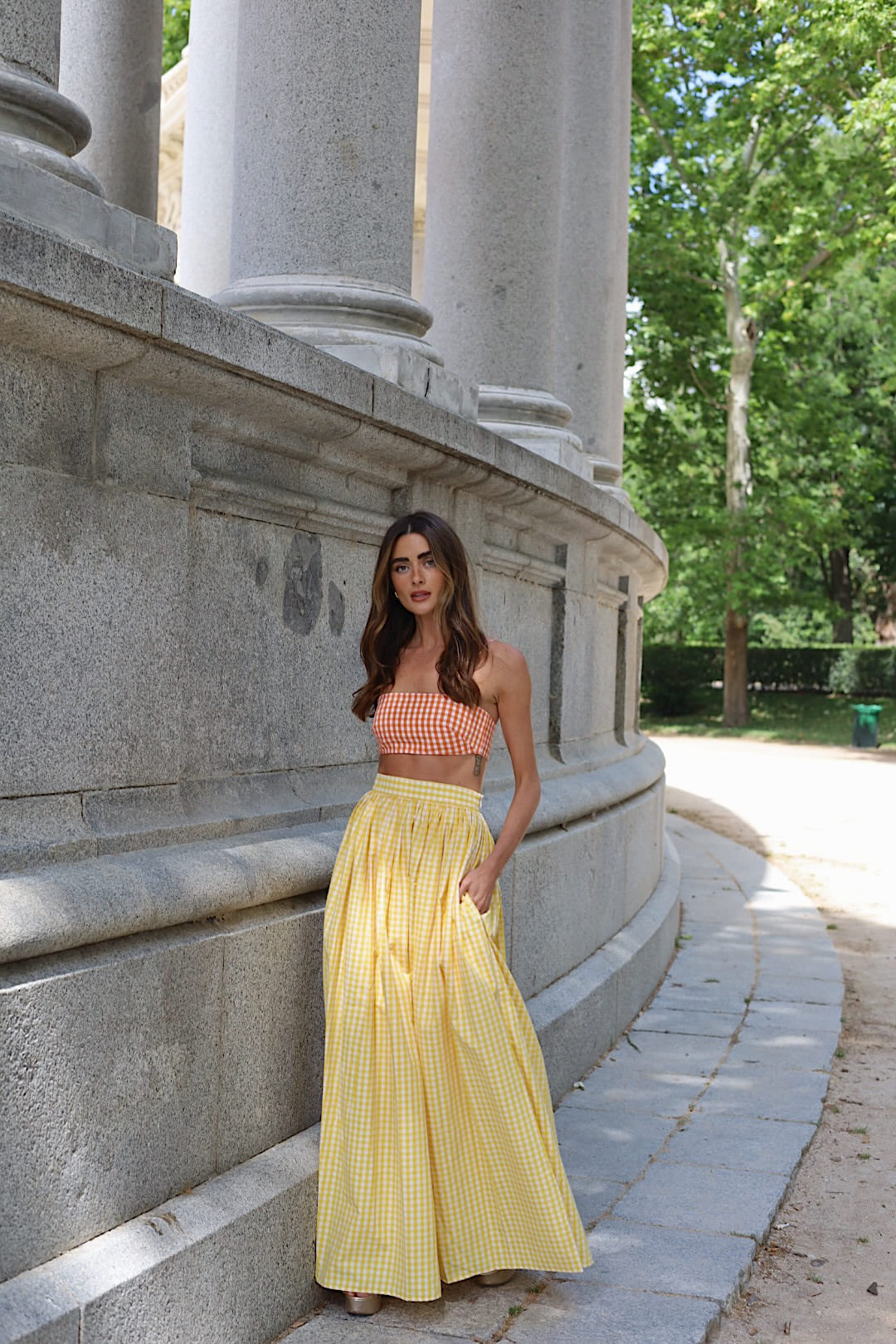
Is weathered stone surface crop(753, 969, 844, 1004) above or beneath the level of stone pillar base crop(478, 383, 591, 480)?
beneath

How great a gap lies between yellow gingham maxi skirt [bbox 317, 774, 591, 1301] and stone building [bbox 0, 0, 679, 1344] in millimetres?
136

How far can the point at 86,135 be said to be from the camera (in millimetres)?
3172

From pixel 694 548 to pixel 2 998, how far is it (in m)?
27.4

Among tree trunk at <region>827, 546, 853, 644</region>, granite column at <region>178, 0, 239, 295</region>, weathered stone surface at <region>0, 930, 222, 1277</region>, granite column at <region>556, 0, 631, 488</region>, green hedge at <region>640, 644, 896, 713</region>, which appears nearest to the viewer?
weathered stone surface at <region>0, 930, 222, 1277</region>

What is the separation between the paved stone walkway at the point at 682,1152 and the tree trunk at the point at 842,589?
1265 inches

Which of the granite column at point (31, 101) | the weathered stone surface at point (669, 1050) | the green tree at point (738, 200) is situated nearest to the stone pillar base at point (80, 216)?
the granite column at point (31, 101)

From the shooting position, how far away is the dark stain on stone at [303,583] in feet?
12.5

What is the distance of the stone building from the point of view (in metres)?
2.66

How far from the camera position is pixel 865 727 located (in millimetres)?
26438

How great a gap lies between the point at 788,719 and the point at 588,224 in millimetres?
24996

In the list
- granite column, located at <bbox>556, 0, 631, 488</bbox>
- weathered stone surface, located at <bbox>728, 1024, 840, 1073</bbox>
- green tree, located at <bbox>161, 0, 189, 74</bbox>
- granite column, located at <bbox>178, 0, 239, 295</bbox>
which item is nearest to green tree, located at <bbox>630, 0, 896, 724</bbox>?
green tree, located at <bbox>161, 0, 189, 74</bbox>

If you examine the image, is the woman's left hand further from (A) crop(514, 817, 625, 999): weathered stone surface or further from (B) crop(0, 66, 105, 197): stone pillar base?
(B) crop(0, 66, 105, 197): stone pillar base

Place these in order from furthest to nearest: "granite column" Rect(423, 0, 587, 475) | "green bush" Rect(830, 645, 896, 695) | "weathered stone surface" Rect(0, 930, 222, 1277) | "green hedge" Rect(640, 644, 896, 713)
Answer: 1. "green bush" Rect(830, 645, 896, 695)
2. "green hedge" Rect(640, 644, 896, 713)
3. "granite column" Rect(423, 0, 587, 475)
4. "weathered stone surface" Rect(0, 930, 222, 1277)

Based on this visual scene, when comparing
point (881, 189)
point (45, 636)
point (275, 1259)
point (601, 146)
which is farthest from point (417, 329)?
point (881, 189)
